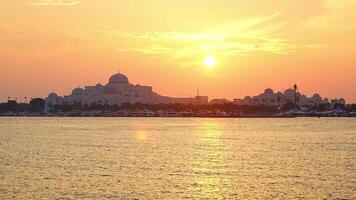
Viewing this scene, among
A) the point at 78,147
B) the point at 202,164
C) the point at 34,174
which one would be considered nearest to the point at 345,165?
the point at 202,164

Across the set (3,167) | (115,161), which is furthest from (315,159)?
(3,167)

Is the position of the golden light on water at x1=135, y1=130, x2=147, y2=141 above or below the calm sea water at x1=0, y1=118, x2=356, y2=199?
above

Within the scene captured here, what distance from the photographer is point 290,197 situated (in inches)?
1380

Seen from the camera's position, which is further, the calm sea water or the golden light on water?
the golden light on water

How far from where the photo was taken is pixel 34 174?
145ft

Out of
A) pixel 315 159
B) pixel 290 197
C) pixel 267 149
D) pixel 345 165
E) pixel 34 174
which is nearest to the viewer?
pixel 290 197

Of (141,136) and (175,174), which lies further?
(141,136)

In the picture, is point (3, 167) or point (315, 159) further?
point (315, 159)

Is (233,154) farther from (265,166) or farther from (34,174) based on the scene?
(34,174)

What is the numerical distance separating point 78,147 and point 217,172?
1141 inches

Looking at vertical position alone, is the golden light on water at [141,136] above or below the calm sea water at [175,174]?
above

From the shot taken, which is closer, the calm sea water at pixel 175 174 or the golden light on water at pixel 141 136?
the calm sea water at pixel 175 174

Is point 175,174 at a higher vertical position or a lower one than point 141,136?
lower

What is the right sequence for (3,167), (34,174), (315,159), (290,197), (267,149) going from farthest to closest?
(267,149) → (315,159) → (3,167) → (34,174) → (290,197)
